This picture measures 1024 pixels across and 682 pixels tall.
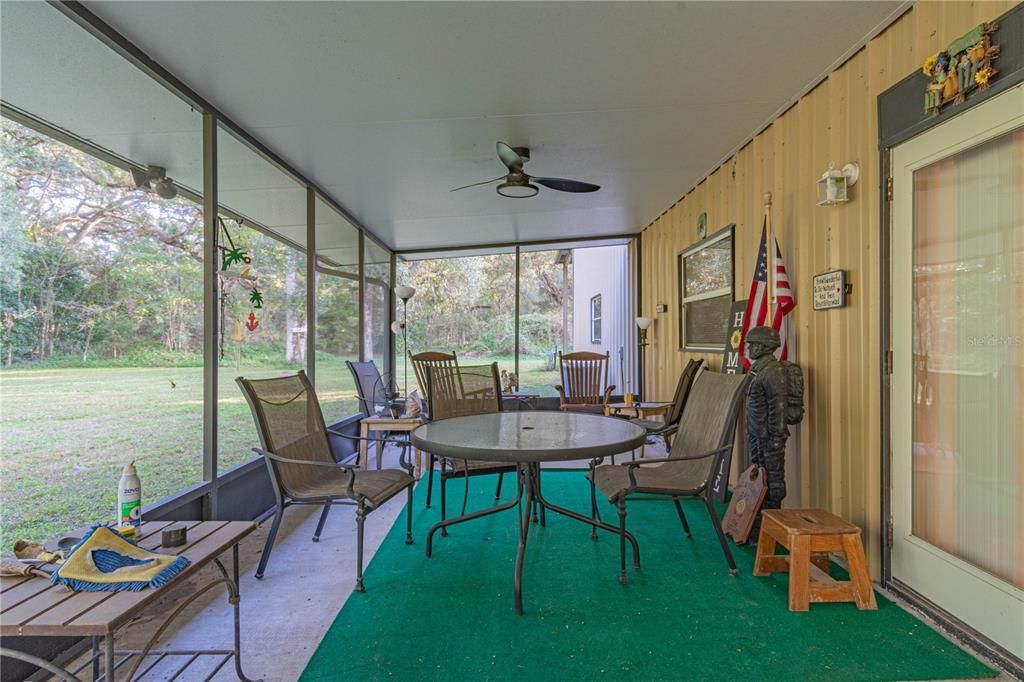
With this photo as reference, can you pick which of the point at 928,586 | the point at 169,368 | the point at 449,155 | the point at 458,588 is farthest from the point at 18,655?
the point at 449,155

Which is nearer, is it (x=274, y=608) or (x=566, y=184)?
(x=274, y=608)

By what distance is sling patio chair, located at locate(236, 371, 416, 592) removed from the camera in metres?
2.48

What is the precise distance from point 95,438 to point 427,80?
2666 mm

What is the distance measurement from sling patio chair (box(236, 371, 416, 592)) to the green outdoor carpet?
0.37 m

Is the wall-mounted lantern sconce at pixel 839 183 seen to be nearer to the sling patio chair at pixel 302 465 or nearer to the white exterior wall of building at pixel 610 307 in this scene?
the sling patio chair at pixel 302 465

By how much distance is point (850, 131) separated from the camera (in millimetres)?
2559

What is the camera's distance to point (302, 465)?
2740 millimetres

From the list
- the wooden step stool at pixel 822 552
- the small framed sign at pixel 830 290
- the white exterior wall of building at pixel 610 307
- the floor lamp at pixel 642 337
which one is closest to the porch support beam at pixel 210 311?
the wooden step stool at pixel 822 552

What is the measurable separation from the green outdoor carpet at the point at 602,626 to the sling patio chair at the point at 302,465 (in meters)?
0.37

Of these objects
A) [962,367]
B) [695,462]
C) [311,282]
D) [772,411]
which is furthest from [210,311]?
[962,367]

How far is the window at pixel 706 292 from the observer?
4.19 metres

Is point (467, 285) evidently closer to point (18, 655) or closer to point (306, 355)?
point (306, 355)

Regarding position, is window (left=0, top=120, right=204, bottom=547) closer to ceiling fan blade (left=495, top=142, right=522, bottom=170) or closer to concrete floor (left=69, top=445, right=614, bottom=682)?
concrete floor (left=69, top=445, right=614, bottom=682)

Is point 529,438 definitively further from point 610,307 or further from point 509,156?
point 610,307
